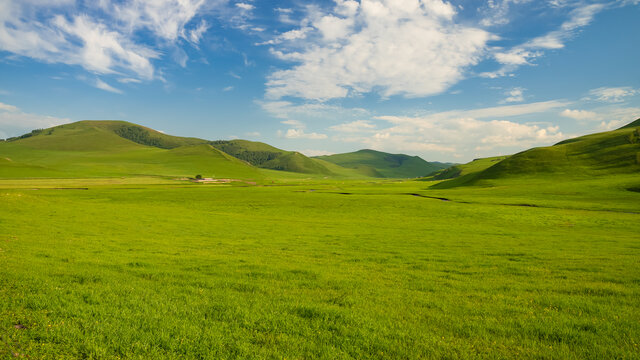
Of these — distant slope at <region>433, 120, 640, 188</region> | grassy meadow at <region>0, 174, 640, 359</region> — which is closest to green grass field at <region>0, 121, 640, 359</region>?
grassy meadow at <region>0, 174, 640, 359</region>

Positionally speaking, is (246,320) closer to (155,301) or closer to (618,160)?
(155,301)

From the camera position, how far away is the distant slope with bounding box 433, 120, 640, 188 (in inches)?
4149

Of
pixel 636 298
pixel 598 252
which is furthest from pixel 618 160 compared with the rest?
pixel 636 298

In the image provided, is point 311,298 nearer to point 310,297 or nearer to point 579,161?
point 310,297

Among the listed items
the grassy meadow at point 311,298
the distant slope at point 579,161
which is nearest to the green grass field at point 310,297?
the grassy meadow at point 311,298

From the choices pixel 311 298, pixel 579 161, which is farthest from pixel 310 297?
pixel 579 161

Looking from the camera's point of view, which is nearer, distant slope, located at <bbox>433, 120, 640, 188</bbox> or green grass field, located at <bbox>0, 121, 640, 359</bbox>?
green grass field, located at <bbox>0, 121, 640, 359</bbox>

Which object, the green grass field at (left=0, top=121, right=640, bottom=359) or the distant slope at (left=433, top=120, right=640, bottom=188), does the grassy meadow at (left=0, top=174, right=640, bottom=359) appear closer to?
the green grass field at (left=0, top=121, right=640, bottom=359)

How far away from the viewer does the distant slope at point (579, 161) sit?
105m

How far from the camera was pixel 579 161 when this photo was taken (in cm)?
11888

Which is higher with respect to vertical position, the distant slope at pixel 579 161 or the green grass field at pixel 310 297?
the distant slope at pixel 579 161

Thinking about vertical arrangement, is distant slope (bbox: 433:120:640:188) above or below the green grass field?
above

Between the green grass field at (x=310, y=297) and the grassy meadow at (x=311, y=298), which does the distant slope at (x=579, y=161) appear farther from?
the grassy meadow at (x=311, y=298)

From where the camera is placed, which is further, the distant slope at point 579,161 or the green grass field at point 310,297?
the distant slope at point 579,161
